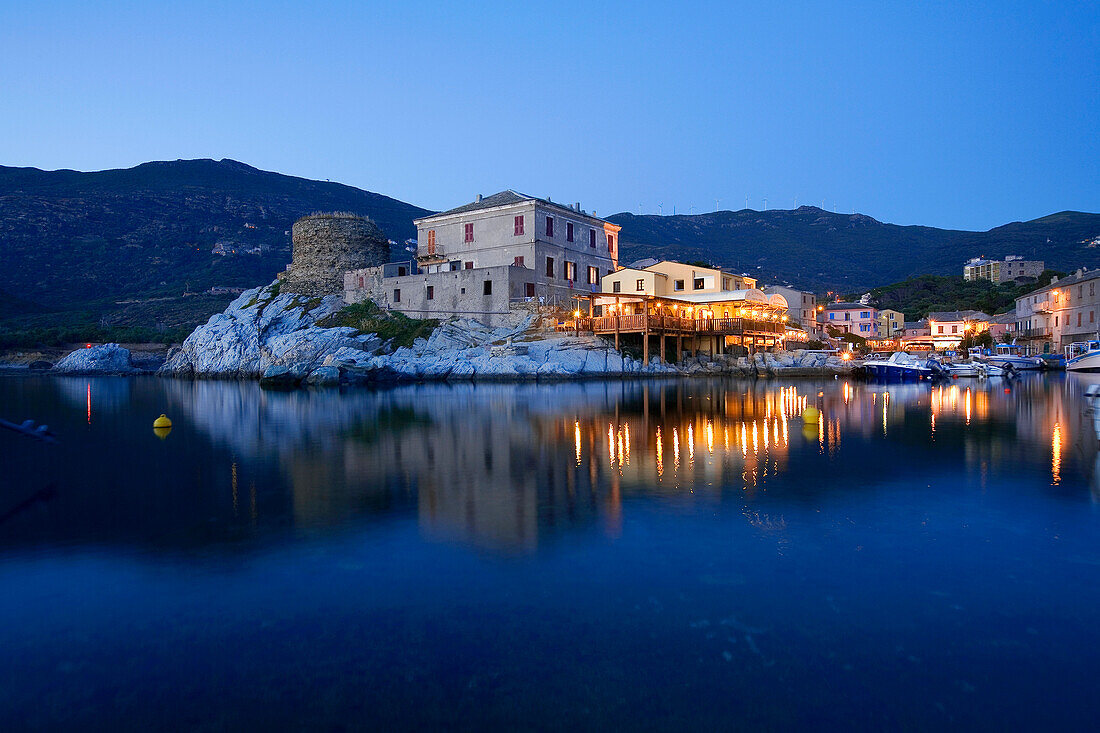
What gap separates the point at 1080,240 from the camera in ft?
602

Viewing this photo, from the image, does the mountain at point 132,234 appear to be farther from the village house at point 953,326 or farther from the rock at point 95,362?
the village house at point 953,326

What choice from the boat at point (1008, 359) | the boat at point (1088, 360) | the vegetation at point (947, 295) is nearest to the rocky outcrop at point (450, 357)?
the boat at point (1008, 359)

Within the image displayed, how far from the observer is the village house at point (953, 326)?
78375mm

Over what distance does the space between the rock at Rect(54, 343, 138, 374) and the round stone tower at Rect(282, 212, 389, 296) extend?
2449 centimetres

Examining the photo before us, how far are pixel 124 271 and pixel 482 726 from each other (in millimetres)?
139734

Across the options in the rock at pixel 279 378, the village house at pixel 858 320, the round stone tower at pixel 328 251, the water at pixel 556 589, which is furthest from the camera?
the village house at pixel 858 320

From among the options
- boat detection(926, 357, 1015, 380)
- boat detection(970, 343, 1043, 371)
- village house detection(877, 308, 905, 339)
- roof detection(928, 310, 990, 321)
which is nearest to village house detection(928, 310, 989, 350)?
roof detection(928, 310, 990, 321)

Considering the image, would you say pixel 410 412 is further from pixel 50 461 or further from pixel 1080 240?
pixel 1080 240

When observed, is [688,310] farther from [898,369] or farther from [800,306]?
A: [800,306]

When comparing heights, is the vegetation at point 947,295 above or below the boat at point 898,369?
above

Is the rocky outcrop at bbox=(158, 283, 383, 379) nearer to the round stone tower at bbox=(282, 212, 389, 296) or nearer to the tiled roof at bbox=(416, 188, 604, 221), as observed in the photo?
the round stone tower at bbox=(282, 212, 389, 296)

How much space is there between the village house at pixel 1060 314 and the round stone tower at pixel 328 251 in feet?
220

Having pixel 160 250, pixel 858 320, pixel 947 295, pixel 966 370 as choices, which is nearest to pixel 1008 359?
pixel 966 370

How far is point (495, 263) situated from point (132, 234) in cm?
11607
